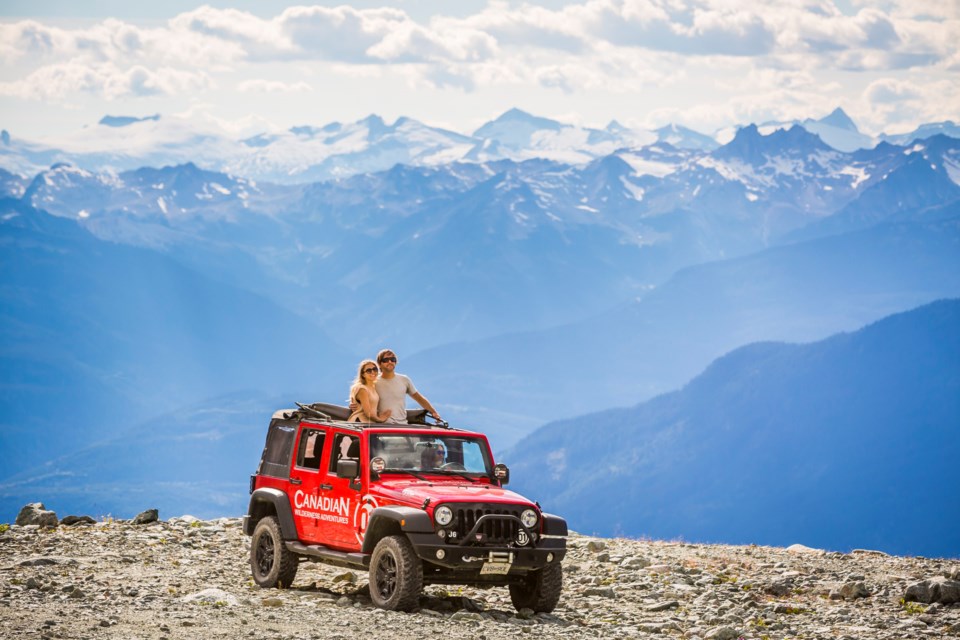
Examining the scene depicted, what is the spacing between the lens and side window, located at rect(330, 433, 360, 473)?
16.8 m

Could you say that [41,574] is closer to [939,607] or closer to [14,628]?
[14,628]

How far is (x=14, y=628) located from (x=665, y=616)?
8093mm

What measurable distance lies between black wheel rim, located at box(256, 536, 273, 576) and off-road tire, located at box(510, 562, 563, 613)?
355 centimetres

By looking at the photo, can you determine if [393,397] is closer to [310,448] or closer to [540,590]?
[310,448]

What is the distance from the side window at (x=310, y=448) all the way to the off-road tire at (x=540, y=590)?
10.3 feet

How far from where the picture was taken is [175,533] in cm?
2397

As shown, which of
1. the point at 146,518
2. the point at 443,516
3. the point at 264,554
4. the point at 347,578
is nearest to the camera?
the point at 443,516

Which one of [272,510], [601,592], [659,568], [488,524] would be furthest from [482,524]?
[659,568]

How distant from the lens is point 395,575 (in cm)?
1565

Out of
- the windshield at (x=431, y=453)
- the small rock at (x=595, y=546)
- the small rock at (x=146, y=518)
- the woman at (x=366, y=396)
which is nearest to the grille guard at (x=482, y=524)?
the windshield at (x=431, y=453)

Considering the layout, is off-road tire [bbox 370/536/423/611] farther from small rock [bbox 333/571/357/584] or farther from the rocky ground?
small rock [bbox 333/571/357/584]

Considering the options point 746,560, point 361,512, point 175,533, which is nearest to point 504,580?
point 361,512

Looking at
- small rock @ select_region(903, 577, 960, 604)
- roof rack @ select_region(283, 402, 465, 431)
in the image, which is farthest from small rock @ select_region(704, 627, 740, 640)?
roof rack @ select_region(283, 402, 465, 431)

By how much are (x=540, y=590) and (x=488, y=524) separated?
141cm
